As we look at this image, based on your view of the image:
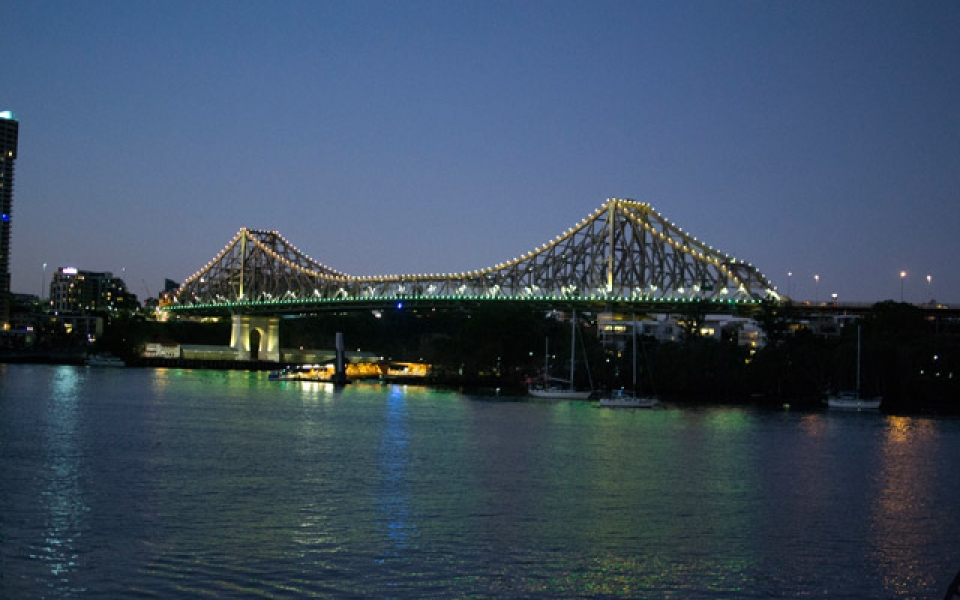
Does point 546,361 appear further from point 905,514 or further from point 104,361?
point 905,514

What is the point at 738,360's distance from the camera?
73062 mm

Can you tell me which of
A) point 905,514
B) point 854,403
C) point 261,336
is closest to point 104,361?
point 261,336

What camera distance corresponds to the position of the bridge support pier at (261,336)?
117688 mm

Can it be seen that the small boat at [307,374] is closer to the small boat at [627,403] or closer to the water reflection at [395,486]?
the small boat at [627,403]

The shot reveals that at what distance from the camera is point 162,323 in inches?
5113

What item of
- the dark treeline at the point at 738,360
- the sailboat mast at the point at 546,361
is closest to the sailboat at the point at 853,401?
the dark treeline at the point at 738,360

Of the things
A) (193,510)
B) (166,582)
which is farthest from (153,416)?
(166,582)

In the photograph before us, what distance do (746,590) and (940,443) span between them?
2811 cm

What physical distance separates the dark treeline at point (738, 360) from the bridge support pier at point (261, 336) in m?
25.2

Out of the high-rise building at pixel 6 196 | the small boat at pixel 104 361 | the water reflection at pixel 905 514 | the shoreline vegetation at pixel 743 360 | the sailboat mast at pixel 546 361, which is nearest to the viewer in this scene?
the water reflection at pixel 905 514

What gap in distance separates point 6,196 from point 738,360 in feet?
466

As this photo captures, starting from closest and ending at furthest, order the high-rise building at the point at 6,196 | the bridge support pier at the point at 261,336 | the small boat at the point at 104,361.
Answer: the small boat at the point at 104,361 → the bridge support pier at the point at 261,336 → the high-rise building at the point at 6,196

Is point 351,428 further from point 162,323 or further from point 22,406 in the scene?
point 162,323

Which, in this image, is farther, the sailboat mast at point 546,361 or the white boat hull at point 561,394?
the sailboat mast at point 546,361
